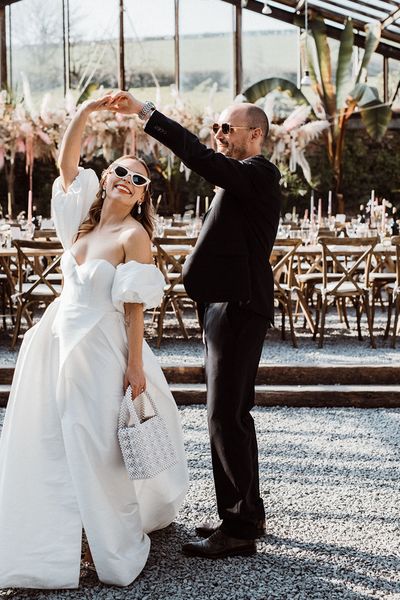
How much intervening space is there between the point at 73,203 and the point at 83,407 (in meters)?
0.67

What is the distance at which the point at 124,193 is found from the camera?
266cm

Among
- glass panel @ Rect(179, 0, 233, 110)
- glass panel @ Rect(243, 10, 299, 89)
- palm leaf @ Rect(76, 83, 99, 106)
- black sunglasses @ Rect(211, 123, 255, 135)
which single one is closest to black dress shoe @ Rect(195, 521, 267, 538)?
black sunglasses @ Rect(211, 123, 255, 135)

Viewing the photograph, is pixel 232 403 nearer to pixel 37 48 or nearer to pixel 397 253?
pixel 397 253

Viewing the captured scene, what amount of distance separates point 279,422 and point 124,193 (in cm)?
234

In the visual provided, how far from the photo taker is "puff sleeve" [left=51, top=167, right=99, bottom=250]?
2783mm

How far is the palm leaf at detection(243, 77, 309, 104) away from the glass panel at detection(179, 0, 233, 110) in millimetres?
1505

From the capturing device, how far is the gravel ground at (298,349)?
6055mm

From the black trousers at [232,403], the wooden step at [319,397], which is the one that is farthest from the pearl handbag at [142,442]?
the wooden step at [319,397]

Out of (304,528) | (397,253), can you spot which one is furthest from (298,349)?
(304,528)

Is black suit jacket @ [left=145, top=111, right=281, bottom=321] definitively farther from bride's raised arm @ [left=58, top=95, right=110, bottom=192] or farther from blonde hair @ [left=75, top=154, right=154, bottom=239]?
bride's raised arm @ [left=58, top=95, right=110, bottom=192]

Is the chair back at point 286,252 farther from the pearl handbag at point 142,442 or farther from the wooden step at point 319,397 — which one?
the pearl handbag at point 142,442

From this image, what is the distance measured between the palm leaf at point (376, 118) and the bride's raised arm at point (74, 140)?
11346 millimetres

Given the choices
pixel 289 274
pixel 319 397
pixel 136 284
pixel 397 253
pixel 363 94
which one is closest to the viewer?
pixel 136 284

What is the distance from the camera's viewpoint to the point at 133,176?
8.66 feet
